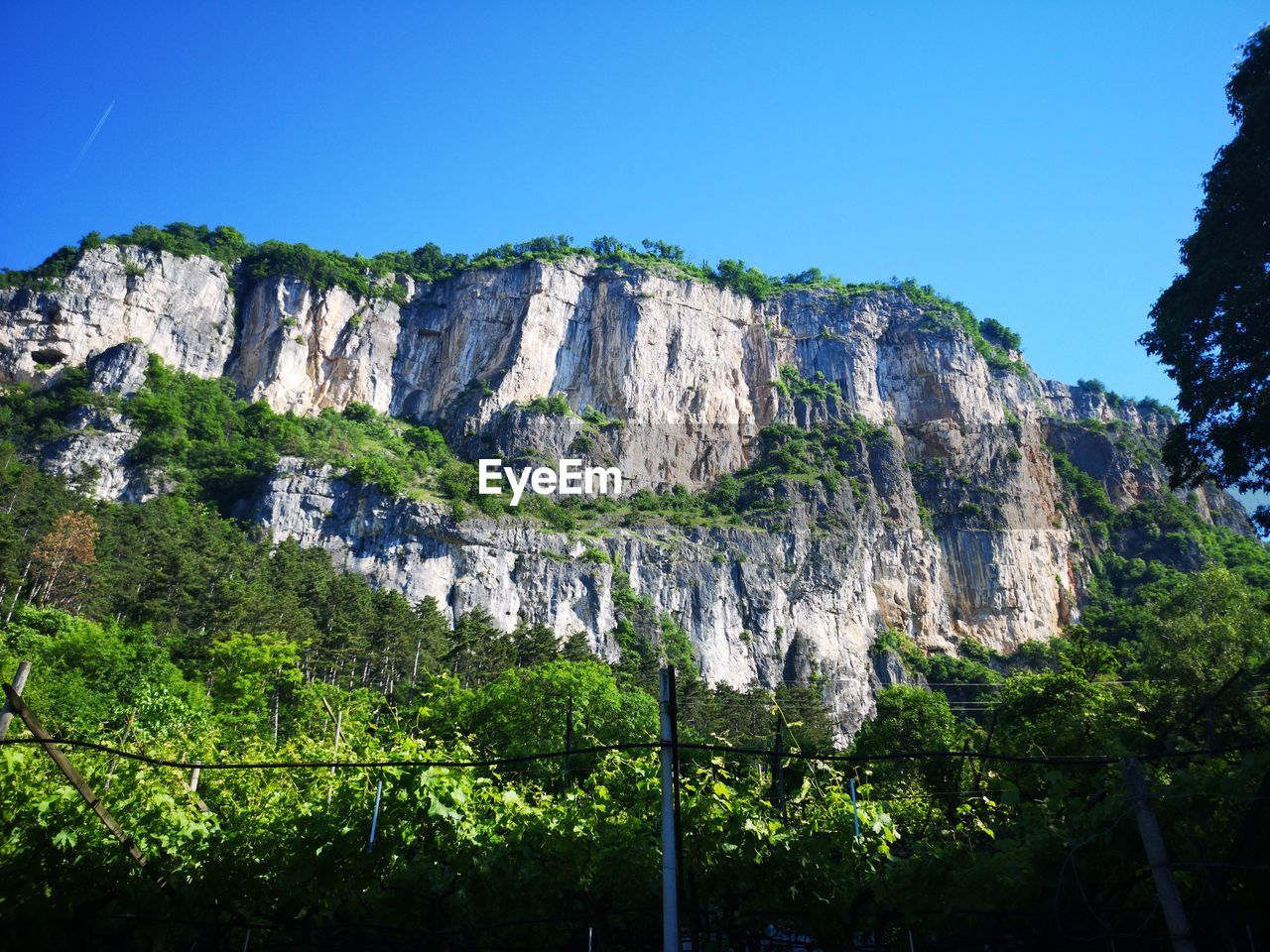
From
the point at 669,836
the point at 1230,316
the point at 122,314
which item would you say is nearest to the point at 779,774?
the point at 669,836

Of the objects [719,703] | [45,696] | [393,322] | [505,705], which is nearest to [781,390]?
[393,322]

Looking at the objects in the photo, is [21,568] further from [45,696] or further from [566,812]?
[566,812]

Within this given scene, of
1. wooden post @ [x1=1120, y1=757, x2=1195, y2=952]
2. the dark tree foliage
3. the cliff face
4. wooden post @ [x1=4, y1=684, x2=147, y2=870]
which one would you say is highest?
the cliff face

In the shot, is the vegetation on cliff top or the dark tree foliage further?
the vegetation on cliff top

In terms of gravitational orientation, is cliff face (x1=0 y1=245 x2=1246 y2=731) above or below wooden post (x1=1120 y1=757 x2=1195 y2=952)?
above

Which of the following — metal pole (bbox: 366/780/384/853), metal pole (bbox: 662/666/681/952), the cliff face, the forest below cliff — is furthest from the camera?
the cliff face

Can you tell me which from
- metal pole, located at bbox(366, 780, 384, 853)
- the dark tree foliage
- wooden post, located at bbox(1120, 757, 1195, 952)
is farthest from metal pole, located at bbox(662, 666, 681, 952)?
the dark tree foliage

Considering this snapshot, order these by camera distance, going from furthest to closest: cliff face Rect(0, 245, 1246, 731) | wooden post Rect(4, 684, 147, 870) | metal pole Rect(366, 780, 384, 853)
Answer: cliff face Rect(0, 245, 1246, 731) → metal pole Rect(366, 780, 384, 853) → wooden post Rect(4, 684, 147, 870)

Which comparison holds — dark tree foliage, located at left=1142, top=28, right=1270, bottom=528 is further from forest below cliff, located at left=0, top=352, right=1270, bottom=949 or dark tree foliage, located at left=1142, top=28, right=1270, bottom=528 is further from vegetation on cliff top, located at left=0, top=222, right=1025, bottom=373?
vegetation on cliff top, located at left=0, top=222, right=1025, bottom=373
